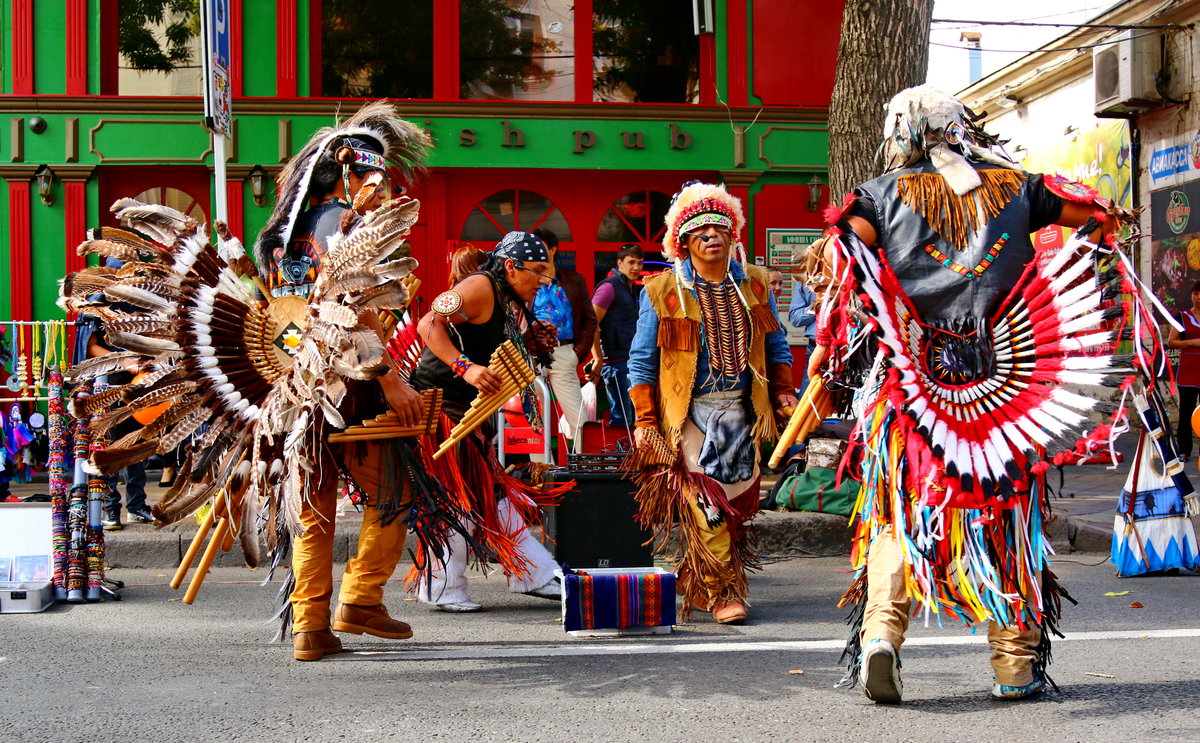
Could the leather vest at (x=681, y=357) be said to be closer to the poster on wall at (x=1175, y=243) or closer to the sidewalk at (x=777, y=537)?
the sidewalk at (x=777, y=537)

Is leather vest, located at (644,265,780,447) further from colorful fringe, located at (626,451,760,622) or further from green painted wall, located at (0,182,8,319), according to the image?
green painted wall, located at (0,182,8,319)

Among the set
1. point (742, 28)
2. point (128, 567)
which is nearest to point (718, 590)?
point (128, 567)

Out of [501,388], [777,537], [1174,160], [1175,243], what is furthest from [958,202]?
[1174,160]

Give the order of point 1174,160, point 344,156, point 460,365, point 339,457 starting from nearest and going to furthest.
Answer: point 339,457
point 344,156
point 460,365
point 1174,160

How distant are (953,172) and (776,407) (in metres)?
1.93

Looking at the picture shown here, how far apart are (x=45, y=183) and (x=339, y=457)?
337 inches

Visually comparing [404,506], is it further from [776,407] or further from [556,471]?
[776,407]

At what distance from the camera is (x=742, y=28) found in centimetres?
1261

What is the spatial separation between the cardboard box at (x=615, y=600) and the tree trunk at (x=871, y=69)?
4104mm

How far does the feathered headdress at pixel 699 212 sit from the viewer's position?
5.52 metres

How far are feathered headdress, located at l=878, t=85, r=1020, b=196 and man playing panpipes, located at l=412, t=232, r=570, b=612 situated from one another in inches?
72.4

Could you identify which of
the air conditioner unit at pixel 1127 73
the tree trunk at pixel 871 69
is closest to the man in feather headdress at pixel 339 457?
the tree trunk at pixel 871 69

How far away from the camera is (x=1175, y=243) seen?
14305mm

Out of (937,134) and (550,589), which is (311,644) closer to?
(550,589)
